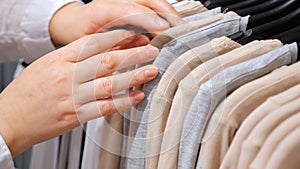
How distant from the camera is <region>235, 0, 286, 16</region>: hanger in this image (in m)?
0.73

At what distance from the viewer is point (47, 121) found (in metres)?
0.64

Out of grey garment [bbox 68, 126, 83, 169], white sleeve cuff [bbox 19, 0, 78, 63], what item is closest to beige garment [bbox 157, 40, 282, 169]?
grey garment [bbox 68, 126, 83, 169]

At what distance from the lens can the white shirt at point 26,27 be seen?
84 centimetres

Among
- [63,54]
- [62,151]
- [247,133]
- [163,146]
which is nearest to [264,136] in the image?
[247,133]

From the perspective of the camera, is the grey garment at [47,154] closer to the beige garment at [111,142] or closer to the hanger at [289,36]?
the beige garment at [111,142]

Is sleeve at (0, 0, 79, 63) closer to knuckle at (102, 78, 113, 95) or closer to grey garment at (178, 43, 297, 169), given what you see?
knuckle at (102, 78, 113, 95)

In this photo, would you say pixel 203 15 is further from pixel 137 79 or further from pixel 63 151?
pixel 63 151

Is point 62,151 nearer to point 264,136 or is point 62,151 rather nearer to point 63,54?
point 63,54

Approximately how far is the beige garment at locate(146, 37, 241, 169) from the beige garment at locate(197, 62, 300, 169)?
79mm

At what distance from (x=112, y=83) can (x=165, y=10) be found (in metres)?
0.14

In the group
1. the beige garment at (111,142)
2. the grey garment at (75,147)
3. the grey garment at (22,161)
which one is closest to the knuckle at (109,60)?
the beige garment at (111,142)

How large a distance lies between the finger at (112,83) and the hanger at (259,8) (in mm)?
217

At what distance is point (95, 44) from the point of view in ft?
2.00

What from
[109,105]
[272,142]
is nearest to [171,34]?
[109,105]
